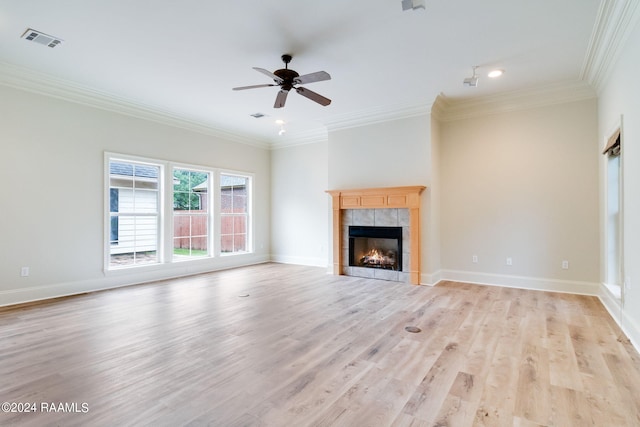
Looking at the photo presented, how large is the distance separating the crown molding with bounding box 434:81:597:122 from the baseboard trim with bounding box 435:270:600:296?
106 inches

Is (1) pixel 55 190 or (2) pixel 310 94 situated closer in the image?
(2) pixel 310 94

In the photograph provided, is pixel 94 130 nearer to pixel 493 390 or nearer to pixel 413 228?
pixel 413 228

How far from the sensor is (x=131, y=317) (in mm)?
3635

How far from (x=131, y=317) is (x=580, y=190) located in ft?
20.6

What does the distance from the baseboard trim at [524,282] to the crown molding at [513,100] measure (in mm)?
2688

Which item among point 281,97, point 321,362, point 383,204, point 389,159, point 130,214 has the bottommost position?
point 321,362

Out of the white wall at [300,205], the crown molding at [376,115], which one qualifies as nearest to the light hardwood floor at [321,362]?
the white wall at [300,205]

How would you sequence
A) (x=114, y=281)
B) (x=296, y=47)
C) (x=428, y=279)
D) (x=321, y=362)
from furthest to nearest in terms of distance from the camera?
(x=428, y=279) → (x=114, y=281) → (x=296, y=47) → (x=321, y=362)

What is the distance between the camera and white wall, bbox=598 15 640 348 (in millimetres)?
2750

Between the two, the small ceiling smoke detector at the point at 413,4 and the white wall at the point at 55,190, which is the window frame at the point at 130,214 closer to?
the white wall at the point at 55,190

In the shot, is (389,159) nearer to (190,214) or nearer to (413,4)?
(413,4)

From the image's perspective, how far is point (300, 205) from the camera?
7535mm

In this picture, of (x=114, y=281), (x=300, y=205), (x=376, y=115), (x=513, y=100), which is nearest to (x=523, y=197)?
(x=513, y=100)

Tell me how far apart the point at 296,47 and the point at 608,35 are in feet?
10.5
